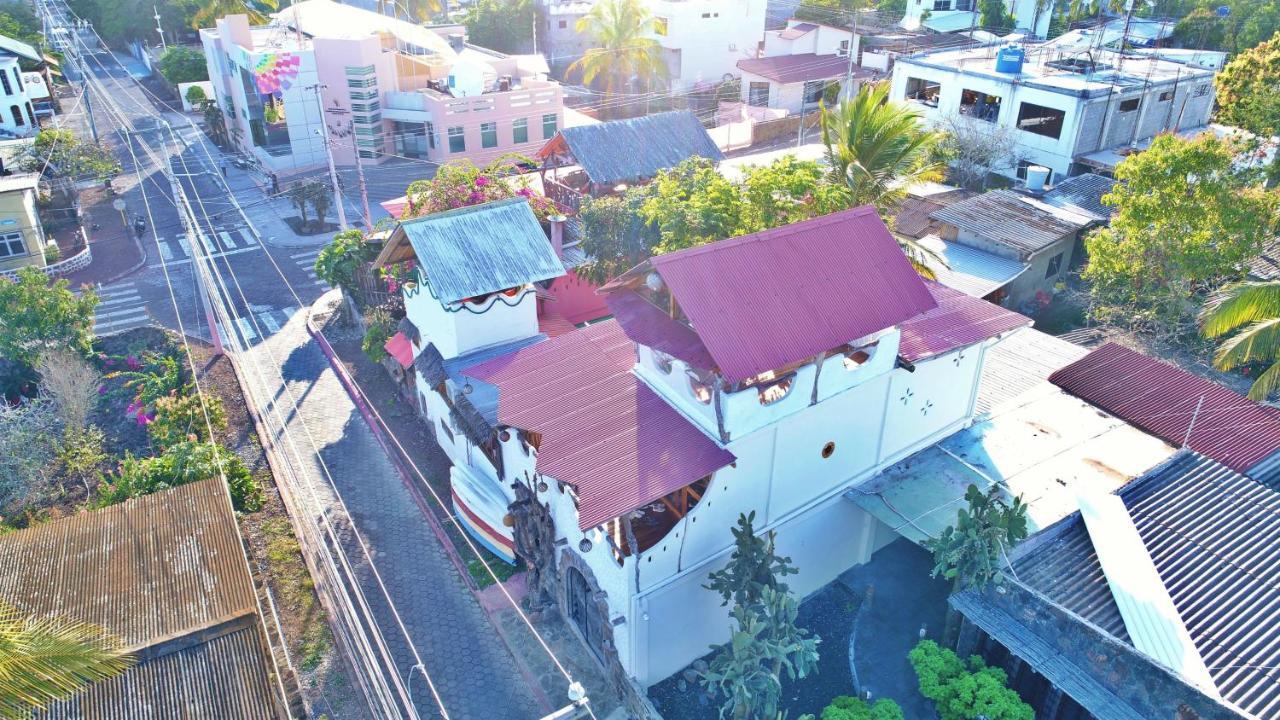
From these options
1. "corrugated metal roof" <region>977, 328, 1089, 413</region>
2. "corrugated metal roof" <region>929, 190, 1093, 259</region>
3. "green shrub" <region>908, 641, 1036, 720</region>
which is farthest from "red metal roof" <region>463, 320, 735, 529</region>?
"corrugated metal roof" <region>929, 190, 1093, 259</region>

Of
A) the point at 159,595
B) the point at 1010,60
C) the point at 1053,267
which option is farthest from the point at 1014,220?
the point at 159,595

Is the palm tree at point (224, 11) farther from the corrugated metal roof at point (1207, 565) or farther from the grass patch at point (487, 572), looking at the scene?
the corrugated metal roof at point (1207, 565)

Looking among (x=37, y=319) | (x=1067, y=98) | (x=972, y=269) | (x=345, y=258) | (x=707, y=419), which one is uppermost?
(x=1067, y=98)

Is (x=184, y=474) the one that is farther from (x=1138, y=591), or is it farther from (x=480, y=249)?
(x=1138, y=591)

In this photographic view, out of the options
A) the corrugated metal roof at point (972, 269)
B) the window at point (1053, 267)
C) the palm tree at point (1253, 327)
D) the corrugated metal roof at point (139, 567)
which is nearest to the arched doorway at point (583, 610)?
the corrugated metal roof at point (139, 567)

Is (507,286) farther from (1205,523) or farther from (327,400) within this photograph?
(1205,523)

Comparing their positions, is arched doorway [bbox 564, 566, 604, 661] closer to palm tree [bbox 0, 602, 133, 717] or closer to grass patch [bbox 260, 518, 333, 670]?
grass patch [bbox 260, 518, 333, 670]
